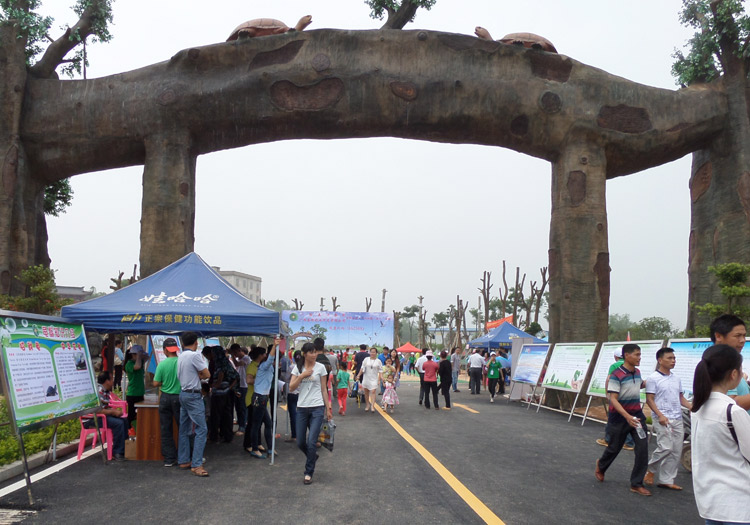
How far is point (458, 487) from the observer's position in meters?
6.55

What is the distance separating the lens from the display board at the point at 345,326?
39625 millimetres

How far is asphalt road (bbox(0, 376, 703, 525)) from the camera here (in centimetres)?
550

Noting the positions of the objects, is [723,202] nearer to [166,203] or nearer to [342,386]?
[342,386]

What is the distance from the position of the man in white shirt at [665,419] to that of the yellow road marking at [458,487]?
2.39 m

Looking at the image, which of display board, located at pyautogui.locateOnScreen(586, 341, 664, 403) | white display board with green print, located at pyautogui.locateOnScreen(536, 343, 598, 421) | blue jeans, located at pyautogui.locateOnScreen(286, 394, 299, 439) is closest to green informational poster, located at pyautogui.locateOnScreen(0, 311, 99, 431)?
blue jeans, located at pyautogui.locateOnScreen(286, 394, 299, 439)

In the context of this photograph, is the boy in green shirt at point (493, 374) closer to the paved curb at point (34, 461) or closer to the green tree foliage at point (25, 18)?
the paved curb at point (34, 461)

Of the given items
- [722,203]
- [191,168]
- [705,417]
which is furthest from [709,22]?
[705,417]

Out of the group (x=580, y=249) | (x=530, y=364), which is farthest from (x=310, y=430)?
(x=530, y=364)

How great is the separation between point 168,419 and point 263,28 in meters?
11.5

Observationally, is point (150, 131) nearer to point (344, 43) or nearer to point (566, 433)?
point (344, 43)

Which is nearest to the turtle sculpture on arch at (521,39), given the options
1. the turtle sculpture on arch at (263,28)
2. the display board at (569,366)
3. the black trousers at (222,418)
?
the turtle sculpture on arch at (263,28)

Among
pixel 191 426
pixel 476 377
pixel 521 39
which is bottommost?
pixel 476 377

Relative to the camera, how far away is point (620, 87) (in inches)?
623

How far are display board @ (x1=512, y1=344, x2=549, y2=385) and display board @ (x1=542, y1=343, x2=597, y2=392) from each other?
66cm
